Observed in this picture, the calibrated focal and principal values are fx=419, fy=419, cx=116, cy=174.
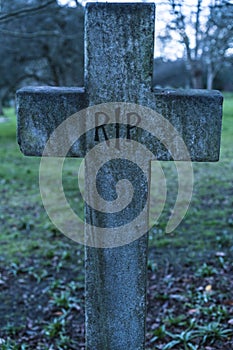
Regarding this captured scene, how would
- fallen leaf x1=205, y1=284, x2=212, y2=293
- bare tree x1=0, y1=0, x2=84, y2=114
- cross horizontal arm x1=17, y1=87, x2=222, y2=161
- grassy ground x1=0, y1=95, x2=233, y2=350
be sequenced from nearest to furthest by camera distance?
cross horizontal arm x1=17, y1=87, x2=222, y2=161
grassy ground x1=0, y1=95, x2=233, y2=350
fallen leaf x1=205, y1=284, x2=212, y2=293
bare tree x1=0, y1=0, x2=84, y2=114

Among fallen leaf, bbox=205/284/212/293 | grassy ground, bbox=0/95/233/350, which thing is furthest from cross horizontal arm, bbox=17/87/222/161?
fallen leaf, bbox=205/284/212/293

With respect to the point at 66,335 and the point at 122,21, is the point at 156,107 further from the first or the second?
the point at 66,335

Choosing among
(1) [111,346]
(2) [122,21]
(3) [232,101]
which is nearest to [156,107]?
(2) [122,21]

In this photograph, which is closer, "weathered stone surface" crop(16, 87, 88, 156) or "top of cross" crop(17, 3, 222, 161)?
"top of cross" crop(17, 3, 222, 161)

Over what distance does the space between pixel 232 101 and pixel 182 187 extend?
A: 2883cm

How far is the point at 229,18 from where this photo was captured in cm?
402

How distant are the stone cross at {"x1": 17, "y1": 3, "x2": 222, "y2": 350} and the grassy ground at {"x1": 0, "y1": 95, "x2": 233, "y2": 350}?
1.27 meters

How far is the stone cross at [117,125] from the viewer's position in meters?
1.85

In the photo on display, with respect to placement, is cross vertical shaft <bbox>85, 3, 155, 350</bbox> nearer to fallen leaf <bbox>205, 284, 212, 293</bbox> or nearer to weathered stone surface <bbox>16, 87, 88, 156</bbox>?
weathered stone surface <bbox>16, 87, 88, 156</bbox>

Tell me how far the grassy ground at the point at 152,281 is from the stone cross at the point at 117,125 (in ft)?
4.16

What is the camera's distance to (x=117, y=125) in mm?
1920

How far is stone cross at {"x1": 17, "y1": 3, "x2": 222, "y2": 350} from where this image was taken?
6.06 feet

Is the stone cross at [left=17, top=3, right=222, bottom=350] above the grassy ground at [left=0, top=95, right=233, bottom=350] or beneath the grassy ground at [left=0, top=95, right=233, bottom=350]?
above

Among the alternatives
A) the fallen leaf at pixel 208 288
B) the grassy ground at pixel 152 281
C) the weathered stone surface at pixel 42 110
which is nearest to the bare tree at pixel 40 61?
the grassy ground at pixel 152 281
